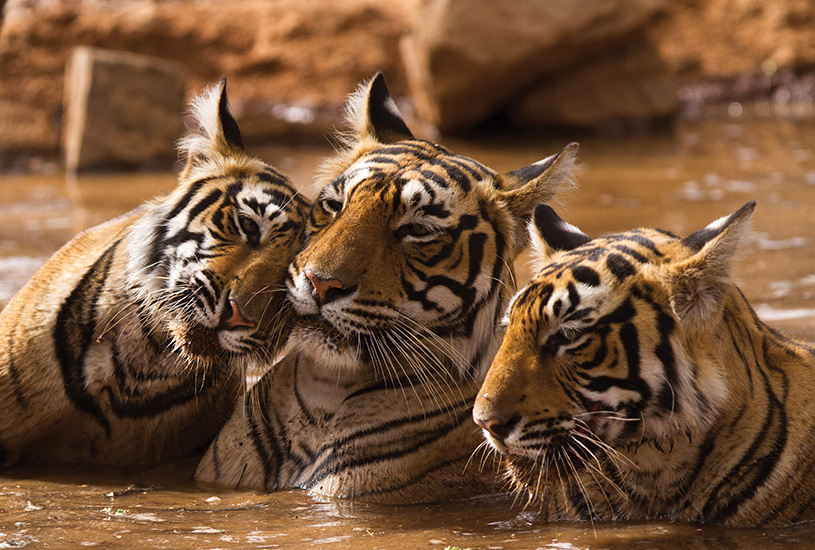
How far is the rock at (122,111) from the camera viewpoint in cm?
1088

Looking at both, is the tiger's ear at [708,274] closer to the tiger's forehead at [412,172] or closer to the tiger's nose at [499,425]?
the tiger's nose at [499,425]

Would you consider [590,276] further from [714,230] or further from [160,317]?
[160,317]

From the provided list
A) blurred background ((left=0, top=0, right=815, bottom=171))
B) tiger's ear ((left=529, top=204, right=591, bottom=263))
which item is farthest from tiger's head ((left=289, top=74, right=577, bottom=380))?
blurred background ((left=0, top=0, right=815, bottom=171))

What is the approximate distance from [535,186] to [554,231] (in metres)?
0.41

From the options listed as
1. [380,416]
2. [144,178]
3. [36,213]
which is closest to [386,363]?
[380,416]

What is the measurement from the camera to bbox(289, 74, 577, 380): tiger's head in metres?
3.23

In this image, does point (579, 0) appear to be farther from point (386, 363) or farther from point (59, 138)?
point (386, 363)

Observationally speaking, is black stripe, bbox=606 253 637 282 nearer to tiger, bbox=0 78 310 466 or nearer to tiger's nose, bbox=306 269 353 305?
tiger's nose, bbox=306 269 353 305

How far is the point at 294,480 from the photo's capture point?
11.8ft

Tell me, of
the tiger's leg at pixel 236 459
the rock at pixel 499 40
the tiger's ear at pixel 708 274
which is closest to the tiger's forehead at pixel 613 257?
the tiger's ear at pixel 708 274

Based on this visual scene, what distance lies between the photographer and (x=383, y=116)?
4.00 m

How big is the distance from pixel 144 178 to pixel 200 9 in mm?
3772

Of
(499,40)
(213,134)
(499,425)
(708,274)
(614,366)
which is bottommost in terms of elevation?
(499,425)

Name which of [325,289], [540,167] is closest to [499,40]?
[540,167]
